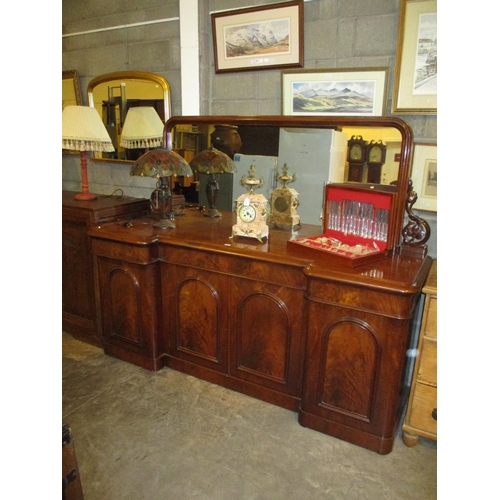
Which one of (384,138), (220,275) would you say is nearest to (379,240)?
(384,138)

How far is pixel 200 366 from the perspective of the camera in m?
2.42

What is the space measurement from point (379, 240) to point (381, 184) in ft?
1.07

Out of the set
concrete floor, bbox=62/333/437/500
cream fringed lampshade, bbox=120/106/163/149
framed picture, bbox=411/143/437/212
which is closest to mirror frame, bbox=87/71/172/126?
cream fringed lampshade, bbox=120/106/163/149

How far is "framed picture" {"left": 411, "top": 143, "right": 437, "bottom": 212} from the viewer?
7.06 ft

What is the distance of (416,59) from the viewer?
6.86ft

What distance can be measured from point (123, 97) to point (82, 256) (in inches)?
51.2

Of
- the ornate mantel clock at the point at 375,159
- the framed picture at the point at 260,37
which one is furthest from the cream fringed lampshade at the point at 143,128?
the ornate mantel clock at the point at 375,159

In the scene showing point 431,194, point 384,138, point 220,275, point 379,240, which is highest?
point 384,138

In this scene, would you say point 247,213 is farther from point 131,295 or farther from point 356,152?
point 131,295

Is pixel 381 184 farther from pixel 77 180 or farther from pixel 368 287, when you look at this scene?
pixel 77 180

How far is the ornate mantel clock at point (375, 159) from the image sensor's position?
2172 mm

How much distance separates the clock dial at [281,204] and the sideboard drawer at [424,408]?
3.89 ft

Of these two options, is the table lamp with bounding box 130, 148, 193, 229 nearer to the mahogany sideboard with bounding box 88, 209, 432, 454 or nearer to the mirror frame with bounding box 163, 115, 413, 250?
the mahogany sideboard with bounding box 88, 209, 432, 454
